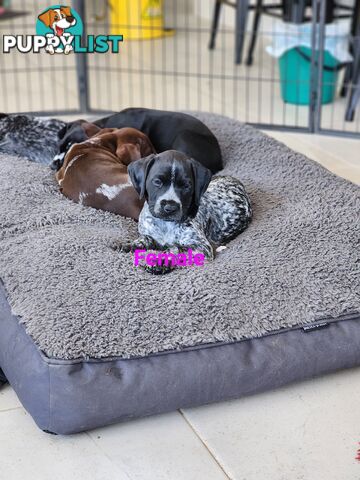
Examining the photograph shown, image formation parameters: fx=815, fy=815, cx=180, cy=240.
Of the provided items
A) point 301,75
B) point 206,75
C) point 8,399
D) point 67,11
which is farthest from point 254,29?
point 8,399

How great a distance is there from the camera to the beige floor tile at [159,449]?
7.16 feet

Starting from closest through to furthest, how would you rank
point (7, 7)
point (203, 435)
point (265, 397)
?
point (203, 435), point (265, 397), point (7, 7)

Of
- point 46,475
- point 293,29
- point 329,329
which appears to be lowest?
point 46,475

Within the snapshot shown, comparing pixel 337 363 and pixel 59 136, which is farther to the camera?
pixel 59 136

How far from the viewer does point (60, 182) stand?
3514 mm

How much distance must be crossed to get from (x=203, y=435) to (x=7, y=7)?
27.3 feet

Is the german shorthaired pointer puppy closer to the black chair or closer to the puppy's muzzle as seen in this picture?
the puppy's muzzle

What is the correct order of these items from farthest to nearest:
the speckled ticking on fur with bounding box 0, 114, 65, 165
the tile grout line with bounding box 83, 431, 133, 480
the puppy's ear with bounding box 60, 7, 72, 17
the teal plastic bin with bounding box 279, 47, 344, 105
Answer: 1. the teal plastic bin with bounding box 279, 47, 344, 105
2. the puppy's ear with bounding box 60, 7, 72, 17
3. the speckled ticking on fur with bounding box 0, 114, 65, 165
4. the tile grout line with bounding box 83, 431, 133, 480

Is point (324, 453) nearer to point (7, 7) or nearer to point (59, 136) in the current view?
point (59, 136)

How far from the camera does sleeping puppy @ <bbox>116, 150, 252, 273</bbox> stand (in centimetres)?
285

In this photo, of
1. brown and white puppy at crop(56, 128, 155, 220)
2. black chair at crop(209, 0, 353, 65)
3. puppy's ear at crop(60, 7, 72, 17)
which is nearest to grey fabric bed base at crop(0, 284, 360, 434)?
brown and white puppy at crop(56, 128, 155, 220)

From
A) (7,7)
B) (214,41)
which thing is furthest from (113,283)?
(7,7)

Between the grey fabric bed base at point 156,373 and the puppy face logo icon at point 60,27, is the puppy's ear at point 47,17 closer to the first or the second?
the puppy face logo icon at point 60,27

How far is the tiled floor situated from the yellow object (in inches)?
224
